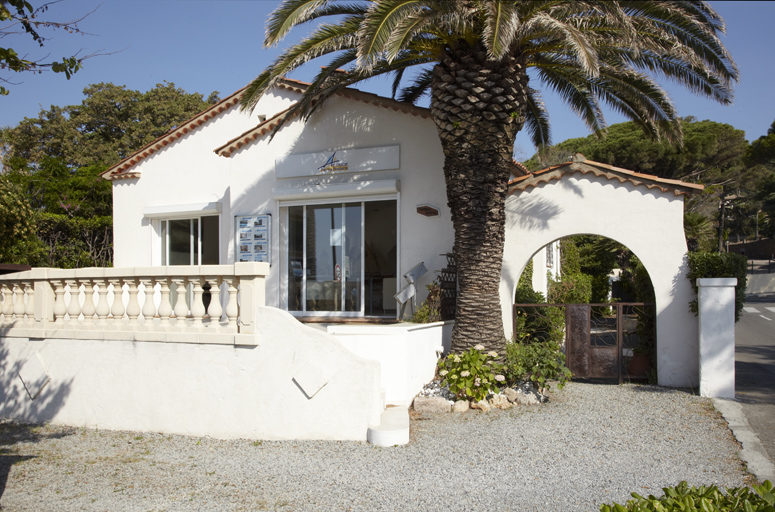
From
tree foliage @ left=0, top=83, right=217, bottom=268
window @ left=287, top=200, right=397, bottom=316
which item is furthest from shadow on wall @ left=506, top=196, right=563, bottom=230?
tree foliage @ left=0, top=83, right=217, bottom=268

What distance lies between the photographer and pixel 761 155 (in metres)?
34.1

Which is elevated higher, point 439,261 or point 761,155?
point 761,155

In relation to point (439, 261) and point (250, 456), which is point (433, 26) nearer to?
point (439, 261)

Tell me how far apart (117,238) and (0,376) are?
Result: 21.1 feet

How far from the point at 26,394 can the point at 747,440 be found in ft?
30.5

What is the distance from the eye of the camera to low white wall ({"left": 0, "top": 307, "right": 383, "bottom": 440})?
6.50 metres

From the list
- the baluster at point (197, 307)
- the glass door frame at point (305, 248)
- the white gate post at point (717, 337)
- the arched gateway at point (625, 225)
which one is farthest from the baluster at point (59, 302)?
the white gate post at point (717, 337)

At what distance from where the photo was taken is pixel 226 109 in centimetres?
1345

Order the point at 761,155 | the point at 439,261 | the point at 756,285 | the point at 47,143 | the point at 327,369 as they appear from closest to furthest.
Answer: the point at 327,369 < the point at 439,261 < the point at 47,143 < the point at 761,155 < the point at 756,285

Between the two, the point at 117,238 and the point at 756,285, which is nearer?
the point at 117,238

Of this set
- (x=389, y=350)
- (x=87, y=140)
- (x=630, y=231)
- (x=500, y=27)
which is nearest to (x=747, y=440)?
(x=630, y=231)

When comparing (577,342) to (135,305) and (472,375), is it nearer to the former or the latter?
(472,375)

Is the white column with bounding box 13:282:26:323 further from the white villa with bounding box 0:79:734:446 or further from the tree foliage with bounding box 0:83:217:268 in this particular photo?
the tree foliage with bounding box 0:83:217:268

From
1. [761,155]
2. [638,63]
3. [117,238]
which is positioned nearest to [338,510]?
[638,63]
